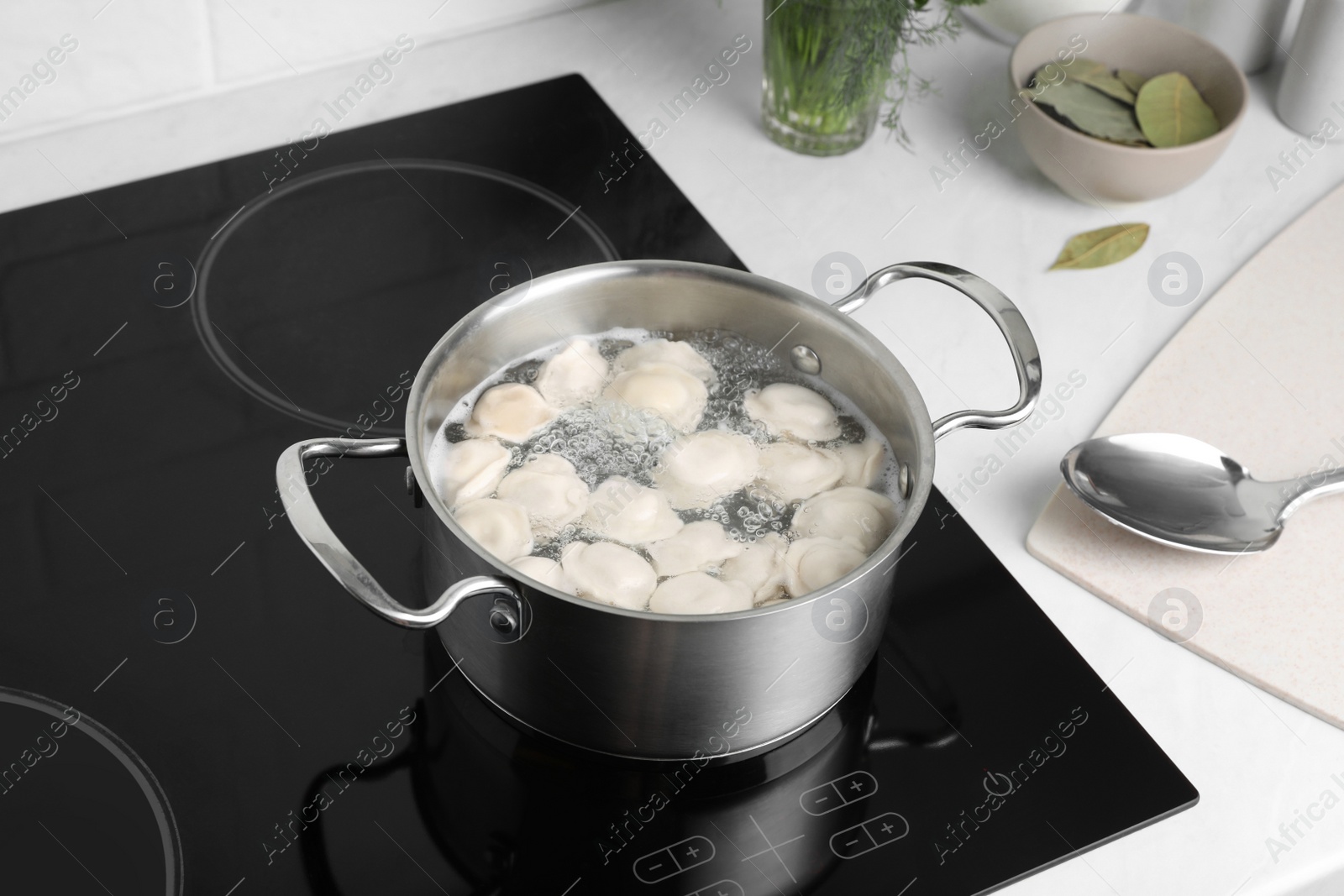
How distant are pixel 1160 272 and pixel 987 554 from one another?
0.31 m

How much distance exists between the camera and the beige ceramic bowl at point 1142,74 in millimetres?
858

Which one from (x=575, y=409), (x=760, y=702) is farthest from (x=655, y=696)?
Result: (x=575, y=409)

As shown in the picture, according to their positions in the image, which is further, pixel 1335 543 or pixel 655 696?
pixel 1335 543

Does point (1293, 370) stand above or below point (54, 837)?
above

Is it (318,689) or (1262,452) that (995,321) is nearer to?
(1262,452)

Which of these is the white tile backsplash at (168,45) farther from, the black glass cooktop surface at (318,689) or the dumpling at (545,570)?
the dumpling at (545,570)

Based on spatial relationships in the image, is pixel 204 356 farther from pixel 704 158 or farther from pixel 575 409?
pixel 704 158

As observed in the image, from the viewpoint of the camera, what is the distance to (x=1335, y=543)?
72cm

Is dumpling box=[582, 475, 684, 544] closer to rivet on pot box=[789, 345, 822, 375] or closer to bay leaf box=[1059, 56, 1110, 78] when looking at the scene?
rivet on pot box=[789, 345, 822, 375]

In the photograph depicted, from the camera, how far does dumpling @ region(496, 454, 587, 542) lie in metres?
0.61

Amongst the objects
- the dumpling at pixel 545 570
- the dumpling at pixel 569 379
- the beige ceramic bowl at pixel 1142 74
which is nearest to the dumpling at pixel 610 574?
the dumpling at pixel 545 570

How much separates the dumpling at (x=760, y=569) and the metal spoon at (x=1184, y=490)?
0.21m

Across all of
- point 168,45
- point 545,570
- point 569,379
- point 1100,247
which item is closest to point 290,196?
point 168,45

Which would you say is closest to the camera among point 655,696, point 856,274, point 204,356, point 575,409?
point 655,696
